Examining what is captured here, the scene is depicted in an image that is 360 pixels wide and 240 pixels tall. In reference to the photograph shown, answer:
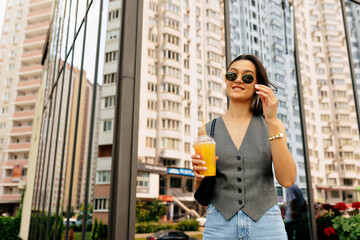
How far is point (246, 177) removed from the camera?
1.13m

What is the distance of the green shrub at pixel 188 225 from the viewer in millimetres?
29911

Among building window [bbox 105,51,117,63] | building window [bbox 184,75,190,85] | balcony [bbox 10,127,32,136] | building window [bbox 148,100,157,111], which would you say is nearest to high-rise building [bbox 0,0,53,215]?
balcony [bbox 10,127,32,136]

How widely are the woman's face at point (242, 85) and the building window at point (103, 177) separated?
57.9 inches

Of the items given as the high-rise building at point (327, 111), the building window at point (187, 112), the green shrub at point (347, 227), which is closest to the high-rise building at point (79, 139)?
the green shrub at point (347, 227)

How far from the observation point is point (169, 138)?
3825 centimetres

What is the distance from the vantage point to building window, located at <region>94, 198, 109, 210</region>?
7.76 feet

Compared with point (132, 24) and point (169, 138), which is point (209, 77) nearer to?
point (169, 138)

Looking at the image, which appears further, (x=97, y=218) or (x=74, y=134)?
(x=74, y=134)

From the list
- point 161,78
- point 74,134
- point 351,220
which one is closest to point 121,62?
point 74,134

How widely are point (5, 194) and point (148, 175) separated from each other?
62.6 feet

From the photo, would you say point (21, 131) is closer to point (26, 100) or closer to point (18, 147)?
point (18, 147)

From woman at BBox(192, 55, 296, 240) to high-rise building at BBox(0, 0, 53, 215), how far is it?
44.2 m

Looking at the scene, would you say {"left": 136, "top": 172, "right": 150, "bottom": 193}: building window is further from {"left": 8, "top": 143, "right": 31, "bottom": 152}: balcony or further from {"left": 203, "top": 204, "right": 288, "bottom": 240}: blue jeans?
{"left": 203, "top": 204, "right": 288, "bottom": 240}: blue jeans

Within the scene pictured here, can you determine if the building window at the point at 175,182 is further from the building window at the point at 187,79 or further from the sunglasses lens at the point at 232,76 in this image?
the sunglasses lens at the point at 232,76
